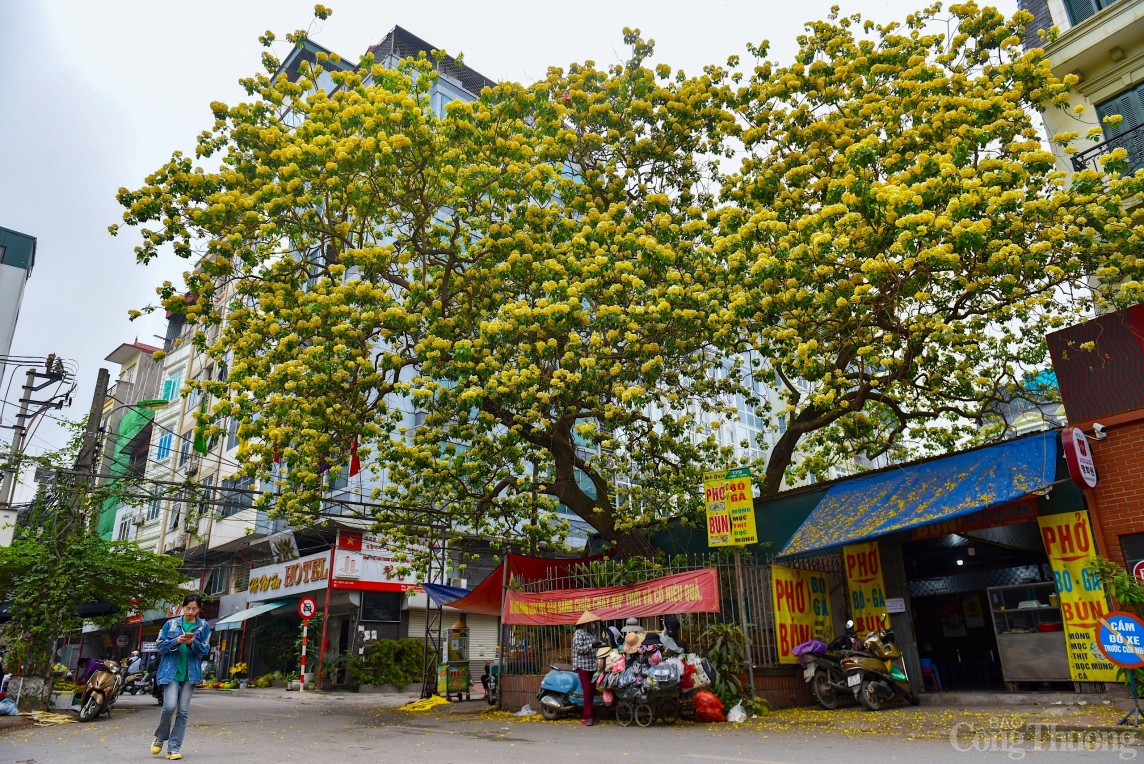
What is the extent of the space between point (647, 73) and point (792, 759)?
12.2m

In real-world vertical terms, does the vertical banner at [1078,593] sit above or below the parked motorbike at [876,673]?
above

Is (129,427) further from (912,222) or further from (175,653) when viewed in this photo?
(912,222)

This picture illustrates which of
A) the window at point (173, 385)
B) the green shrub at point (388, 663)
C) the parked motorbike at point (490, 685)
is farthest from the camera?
the window at point (173, 385)

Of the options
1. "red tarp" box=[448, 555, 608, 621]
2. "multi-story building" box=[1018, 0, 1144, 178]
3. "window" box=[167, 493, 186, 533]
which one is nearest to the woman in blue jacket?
"red tarp" box=[448, 555, 608, 621]

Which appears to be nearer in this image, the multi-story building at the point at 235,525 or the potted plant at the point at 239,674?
the multi-story building at the point at 235,525

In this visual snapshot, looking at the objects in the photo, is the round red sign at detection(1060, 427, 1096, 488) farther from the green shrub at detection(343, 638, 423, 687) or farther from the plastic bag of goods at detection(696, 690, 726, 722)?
the green shrub at detection(343, 638, 423, 687)

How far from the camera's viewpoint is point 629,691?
10.5m

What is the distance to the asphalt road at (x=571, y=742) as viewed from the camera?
7367mm

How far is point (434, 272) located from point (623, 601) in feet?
22.2

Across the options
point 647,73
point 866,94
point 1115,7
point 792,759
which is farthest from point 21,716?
point 1115,7

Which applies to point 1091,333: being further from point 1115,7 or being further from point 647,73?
point 647,73

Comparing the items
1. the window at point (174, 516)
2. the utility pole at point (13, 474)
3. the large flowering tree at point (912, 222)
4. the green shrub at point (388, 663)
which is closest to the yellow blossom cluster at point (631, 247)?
the large flowering tree at point (912, 222)

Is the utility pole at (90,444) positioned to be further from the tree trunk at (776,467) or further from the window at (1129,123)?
the window at (1129,123)

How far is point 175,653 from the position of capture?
7969mm
